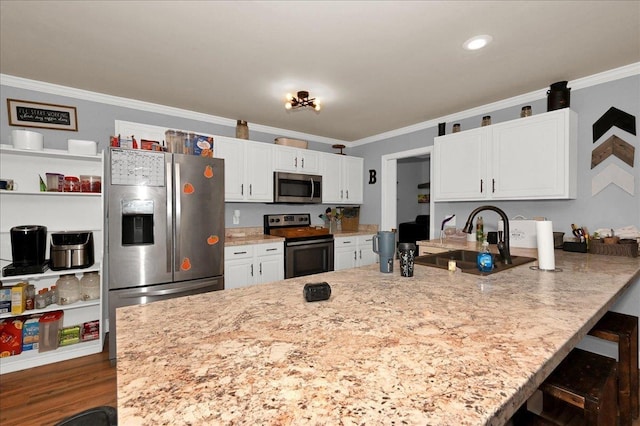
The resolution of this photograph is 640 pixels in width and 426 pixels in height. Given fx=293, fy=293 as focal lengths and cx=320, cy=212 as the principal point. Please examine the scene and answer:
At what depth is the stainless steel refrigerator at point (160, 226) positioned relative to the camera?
2.48 meters

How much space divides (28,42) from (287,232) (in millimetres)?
2763

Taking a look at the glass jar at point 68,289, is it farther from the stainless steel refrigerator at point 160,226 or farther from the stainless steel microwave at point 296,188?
the stainless steel microwave at point 296,188

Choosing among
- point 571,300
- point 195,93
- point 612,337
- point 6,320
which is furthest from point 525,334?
point 6,320

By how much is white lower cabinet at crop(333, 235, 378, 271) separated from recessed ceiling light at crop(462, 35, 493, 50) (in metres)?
2.61

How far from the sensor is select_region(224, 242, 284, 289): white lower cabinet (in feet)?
10.3

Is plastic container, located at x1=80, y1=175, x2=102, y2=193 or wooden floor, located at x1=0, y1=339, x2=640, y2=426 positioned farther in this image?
plastic container, located at x1=80, y1=175, x2=102, y2=193

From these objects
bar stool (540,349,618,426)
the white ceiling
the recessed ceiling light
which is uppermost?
the white ceiling

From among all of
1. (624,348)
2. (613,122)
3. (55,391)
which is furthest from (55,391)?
(613,122)

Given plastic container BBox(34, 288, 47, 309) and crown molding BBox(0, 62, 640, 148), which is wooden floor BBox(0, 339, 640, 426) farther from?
crown molding BBox(0, 62, 640, 148)

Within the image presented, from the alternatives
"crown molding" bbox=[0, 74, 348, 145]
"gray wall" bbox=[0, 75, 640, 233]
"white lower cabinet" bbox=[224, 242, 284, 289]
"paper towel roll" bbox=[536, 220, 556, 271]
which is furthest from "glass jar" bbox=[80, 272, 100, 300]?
"paper towel roll" bbox=[536, 220, 556, 271]

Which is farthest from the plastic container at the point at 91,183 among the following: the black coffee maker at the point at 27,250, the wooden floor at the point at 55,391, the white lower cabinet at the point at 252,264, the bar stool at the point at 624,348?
the bar stool at the point at 624,348

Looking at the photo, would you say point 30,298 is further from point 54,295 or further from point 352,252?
point 352,252

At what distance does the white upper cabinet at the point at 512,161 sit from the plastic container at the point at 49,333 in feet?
12.8

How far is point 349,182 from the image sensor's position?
4.55 m
